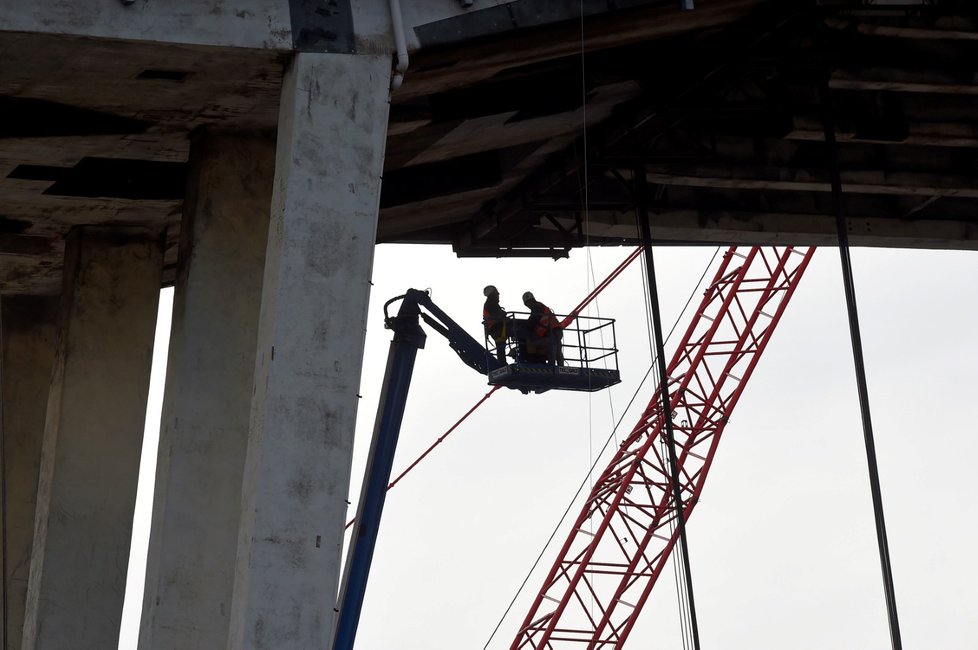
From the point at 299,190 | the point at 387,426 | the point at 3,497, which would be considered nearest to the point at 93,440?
the point at 3,497

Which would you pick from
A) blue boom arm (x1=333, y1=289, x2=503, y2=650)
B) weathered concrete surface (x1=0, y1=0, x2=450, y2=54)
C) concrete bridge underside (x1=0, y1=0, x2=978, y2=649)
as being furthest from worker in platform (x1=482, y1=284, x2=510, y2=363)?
weathered concrete surface (x1=0, y1=0, x2=450, y2=54)

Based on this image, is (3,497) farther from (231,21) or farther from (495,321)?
(495,321)

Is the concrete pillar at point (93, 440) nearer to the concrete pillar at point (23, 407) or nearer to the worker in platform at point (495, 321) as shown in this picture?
the concrete pillar at point (23, 407)

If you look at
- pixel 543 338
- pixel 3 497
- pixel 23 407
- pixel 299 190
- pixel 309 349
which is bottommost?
pixel 3 497

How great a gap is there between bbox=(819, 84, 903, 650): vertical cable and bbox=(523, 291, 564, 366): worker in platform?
7241 millimetres

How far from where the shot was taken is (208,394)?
18.1 m

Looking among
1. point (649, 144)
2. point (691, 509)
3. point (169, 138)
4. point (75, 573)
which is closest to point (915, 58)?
point (649, 144)

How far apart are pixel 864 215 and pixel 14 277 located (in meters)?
15.4

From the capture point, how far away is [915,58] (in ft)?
76.8

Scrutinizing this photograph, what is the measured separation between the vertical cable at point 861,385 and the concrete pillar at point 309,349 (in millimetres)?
8059

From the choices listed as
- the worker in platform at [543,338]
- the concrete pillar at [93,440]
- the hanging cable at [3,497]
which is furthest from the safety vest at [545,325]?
the hanging cable at [3,497]

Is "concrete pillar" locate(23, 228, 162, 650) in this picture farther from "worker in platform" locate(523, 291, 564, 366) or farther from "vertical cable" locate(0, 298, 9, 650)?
"worker in platform" locate(523, 291, 564, 366)

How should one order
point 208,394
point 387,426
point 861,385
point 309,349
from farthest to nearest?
1. point 387,426
2. point 861,385
3. point 208,394
4. point 309,349

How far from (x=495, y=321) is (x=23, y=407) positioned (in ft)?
29.5
